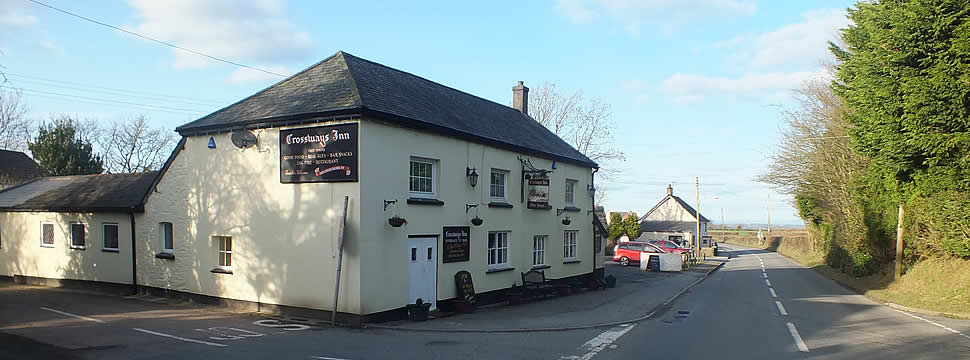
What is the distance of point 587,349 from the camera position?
35.5 ft

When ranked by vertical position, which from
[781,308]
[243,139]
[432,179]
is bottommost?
[781,308]

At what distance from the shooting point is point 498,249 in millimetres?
18547

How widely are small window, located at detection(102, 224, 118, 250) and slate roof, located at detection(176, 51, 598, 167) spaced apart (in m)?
4.79

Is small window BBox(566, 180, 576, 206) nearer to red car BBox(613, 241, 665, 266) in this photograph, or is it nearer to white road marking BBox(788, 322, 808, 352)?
white road marking BBox(788, 322, 808, 352)

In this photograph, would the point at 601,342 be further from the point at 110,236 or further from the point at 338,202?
the point at 110,236

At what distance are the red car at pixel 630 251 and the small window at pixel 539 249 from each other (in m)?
19.1

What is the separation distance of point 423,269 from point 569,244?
9815 mm

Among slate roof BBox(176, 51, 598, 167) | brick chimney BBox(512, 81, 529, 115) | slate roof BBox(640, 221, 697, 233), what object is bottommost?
slate roof BBox(640, 221, 697, 233)

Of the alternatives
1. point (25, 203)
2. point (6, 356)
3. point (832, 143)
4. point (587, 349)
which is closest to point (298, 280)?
point (6, 356)

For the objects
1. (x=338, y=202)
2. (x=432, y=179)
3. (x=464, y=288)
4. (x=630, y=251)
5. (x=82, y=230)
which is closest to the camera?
(x=338, y=202)

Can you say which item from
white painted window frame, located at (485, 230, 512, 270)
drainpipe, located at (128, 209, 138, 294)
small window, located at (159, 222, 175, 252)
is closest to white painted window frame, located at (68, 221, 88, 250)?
drainpipe, located at (128, 209, 138, 294)

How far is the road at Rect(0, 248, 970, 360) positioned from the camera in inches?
397

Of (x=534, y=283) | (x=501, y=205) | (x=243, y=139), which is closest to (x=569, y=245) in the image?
(x=534, y=283)

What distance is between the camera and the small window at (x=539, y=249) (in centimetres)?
2075
